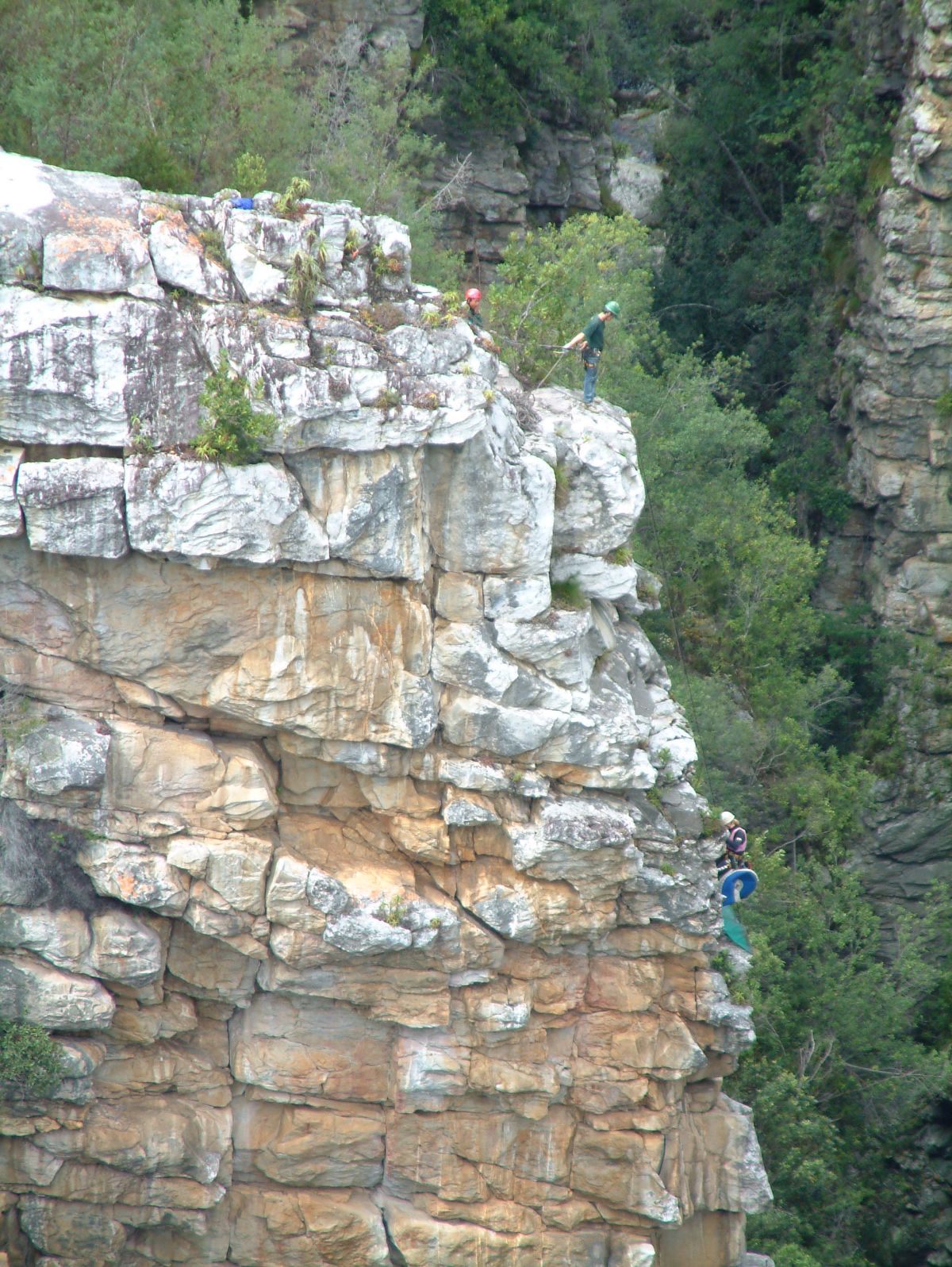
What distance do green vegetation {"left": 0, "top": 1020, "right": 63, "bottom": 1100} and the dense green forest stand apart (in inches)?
495

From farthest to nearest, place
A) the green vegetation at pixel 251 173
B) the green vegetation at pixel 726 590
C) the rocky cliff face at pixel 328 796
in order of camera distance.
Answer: the green vegetation at pixel 726 590
the green vegetation at pixel 251 173
the rocky cliff face at pixel 328 796

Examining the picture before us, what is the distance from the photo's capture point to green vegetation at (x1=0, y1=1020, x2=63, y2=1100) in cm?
1783

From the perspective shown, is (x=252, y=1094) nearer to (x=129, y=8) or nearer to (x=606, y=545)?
(x=606, y=545)

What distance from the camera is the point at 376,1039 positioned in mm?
19719

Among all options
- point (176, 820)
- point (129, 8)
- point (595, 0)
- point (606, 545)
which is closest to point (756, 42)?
point (595, 0)

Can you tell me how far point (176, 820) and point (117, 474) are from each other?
492 centimetres

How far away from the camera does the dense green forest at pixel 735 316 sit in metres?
23.2

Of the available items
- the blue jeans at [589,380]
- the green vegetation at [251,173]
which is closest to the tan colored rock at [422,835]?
the blue jeans at [589,380]

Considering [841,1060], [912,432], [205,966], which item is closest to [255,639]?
[205,966]

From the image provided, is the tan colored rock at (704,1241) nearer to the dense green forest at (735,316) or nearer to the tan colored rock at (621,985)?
the dense green forest at (735,316)

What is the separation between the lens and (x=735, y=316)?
3778 cm

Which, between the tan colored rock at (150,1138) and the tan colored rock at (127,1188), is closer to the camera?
the tan colored rock at (150,1138)

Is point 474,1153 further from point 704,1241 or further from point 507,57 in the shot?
point 507,57

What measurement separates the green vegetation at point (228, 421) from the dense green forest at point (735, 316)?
6761 mm
